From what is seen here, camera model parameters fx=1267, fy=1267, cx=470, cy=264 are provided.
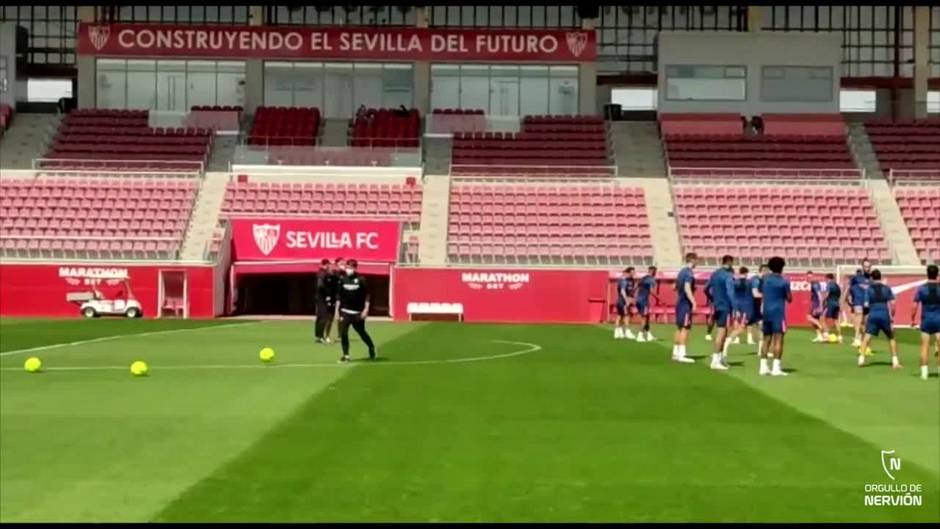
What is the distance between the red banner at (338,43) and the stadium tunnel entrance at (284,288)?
14.2 meters

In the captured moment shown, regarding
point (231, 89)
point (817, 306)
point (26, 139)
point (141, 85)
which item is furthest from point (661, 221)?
point (26, 139)

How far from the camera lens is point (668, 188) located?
58562 mm

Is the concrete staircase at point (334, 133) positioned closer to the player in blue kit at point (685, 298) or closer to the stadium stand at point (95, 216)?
the stadium stand at point (95, 216)

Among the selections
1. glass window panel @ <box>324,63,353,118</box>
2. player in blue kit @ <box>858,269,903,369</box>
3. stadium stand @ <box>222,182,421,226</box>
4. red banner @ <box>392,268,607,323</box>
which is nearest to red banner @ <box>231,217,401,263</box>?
stadium stand @ <box>222,182,421,226</box>

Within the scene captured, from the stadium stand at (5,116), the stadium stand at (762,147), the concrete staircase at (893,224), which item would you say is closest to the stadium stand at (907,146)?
the concrete staircase at (893,224)

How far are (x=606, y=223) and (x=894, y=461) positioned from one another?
43.6 m

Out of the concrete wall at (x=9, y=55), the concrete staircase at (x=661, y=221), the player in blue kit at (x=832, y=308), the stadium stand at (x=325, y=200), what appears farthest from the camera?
the concrete wall at (x=9, y=55)

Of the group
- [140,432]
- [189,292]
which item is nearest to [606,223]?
[189,292]

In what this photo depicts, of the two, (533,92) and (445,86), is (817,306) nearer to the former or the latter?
(533,92)

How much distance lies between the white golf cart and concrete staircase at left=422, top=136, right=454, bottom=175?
54.3ft

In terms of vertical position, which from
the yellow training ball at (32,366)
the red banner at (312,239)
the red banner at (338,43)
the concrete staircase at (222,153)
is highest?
the red banner at (338,43)

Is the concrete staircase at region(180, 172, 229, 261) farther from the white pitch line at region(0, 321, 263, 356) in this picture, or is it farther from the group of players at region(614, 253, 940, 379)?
the group of players at region(614, 253, 940, 379)

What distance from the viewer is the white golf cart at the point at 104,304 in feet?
159
